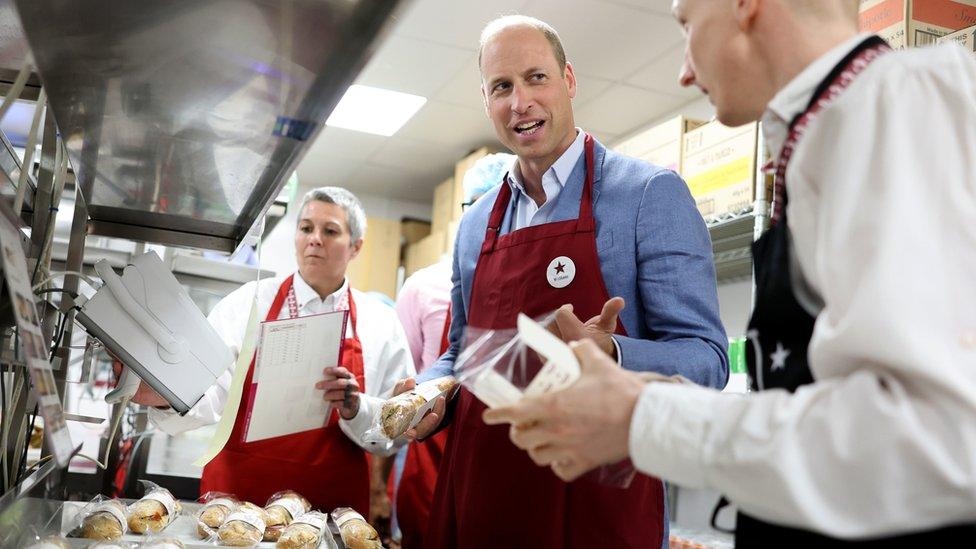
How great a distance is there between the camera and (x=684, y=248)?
1439 mm

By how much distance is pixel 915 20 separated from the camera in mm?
2248

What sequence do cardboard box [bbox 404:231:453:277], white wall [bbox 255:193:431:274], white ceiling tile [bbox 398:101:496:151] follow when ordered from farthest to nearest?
1. white wall [bbox 255:193:431:274]
2. cardboard box [bbox 404:231:453:277]
3. white ceiling tile [bbox 398:101:496:151]

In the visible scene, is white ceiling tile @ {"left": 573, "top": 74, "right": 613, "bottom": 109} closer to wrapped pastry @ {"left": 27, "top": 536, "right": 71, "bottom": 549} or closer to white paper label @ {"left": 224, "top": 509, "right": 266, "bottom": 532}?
white paper label @ {"left": 224, "top": 509, "right": 266, "bottom": 532}

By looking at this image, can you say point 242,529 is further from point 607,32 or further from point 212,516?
point 607,32

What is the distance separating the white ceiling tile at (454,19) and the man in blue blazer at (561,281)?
2.10 metres

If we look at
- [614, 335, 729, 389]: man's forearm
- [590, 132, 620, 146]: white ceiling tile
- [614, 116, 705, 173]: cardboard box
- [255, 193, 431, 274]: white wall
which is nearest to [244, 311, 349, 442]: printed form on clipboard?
[614, 335, 729, 389]: man's forearm

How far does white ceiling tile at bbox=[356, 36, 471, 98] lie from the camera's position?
4.27 meters

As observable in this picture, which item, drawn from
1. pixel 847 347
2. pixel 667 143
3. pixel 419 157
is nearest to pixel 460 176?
pixel 419 157

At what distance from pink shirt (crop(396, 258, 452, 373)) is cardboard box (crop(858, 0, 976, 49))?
1.64 metres

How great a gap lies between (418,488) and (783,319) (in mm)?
2227

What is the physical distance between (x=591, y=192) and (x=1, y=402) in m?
1.08

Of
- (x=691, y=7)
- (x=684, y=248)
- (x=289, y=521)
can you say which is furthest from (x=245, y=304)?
(x=691, y=7)

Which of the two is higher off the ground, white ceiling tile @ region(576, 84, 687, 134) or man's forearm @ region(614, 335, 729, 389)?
white ceiling tile @ region(576, 84, 687, 134)

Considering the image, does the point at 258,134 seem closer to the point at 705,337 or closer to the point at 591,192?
the point at 591,192
